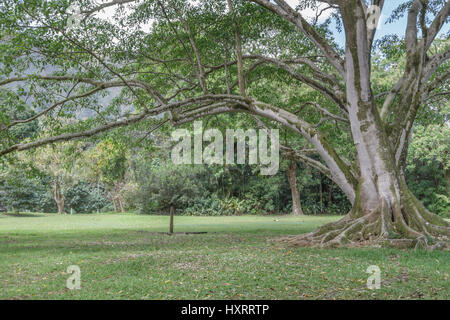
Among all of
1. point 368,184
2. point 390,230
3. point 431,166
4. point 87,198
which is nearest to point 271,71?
point 368,184

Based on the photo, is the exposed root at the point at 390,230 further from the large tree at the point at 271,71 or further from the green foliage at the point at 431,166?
the green foliage at the point at 431,166

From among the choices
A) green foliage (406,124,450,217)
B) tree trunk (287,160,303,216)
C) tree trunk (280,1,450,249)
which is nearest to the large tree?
tree trunk (280,1,450,249)

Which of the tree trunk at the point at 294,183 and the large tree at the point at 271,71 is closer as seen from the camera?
the large tree at the point at 271,71

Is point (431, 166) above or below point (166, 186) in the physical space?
above

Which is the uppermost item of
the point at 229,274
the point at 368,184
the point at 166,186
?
the point at 166,186

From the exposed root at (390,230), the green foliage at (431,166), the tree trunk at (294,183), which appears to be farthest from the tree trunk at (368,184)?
the tree trunk at (294,183)

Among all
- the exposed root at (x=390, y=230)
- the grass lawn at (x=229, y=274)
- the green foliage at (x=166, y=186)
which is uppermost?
the green foliage at (x=166, y=186)

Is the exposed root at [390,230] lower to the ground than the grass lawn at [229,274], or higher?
higher

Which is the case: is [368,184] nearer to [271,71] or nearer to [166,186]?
[271,71]

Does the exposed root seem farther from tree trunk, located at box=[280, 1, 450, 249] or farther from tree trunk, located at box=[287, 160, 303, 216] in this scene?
tree trunk, located at box=[287, 160, 303, 216]

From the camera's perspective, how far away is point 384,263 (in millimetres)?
7211

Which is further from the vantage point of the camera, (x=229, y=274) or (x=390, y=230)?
(x=390, y=230)
